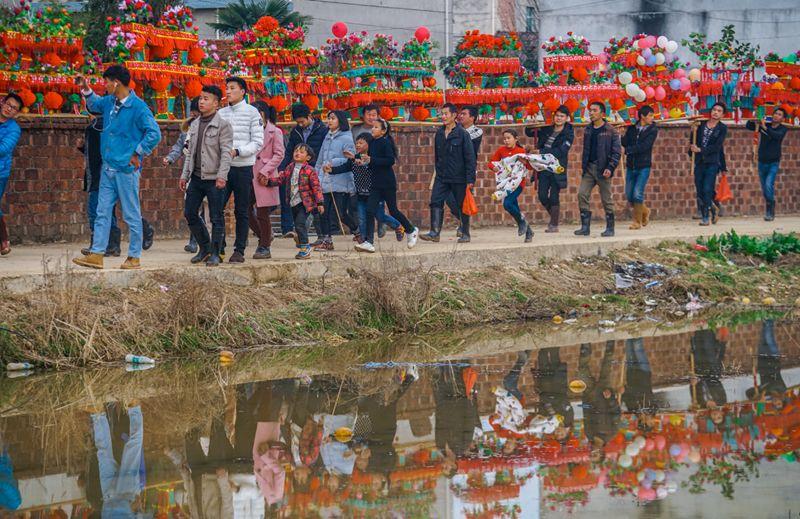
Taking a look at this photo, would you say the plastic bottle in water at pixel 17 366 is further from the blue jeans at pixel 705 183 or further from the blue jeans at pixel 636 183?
the blue jeans at pixel 705 183

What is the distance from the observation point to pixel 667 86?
20688 millimetres

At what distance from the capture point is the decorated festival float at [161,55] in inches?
587

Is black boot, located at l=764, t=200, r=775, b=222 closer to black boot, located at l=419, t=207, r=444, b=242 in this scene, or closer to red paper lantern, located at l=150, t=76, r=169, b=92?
black boot, located at l=419, t=207, r=444, b=242

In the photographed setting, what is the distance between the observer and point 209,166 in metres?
11.6

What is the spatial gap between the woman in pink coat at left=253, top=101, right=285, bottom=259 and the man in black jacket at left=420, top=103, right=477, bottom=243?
7.75 feet

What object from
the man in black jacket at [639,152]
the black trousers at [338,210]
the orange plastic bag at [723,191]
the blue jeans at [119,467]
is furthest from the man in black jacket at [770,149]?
the blue jeans at [119,467]

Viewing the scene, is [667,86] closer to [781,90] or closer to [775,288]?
[781,90]

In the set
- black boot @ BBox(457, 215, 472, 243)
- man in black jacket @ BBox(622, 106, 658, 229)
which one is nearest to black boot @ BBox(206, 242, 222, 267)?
black boot @ BBox(457, 215, 472, 243)

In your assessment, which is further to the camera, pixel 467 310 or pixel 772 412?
pixel 467 310

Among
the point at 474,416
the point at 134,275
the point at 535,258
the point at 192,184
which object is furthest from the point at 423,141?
the point at 474,416

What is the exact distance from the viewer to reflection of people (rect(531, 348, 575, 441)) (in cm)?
746

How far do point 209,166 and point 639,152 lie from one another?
25.9 ft

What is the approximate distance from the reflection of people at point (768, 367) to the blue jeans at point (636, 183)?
6.21m

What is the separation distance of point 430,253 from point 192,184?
8.73ft
